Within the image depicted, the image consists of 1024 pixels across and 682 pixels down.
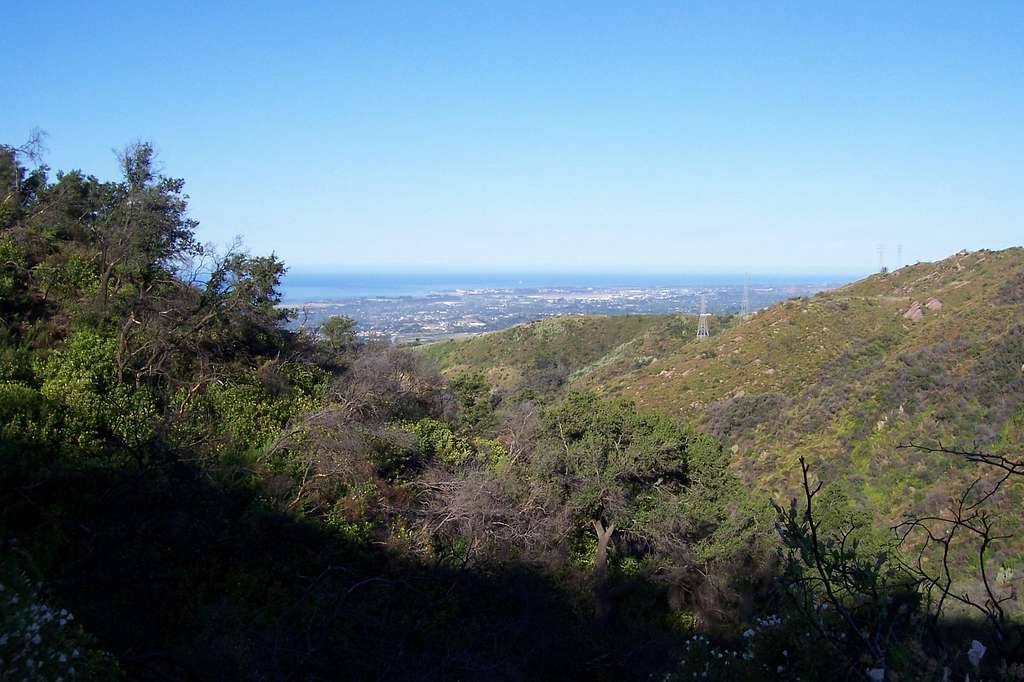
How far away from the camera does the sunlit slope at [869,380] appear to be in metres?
18.0

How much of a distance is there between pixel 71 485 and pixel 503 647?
17.9 ft

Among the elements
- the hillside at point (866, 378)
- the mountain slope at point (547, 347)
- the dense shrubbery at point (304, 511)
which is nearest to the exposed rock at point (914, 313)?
the hillside at point (866, 378)

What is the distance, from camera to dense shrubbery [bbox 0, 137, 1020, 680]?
5000 millimetres

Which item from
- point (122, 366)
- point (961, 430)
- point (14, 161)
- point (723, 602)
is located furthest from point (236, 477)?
point (961, 430)

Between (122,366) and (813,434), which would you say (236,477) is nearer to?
(122,366)

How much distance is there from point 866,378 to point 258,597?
22.0 meters

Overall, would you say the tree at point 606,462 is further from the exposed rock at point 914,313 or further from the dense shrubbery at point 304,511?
the exposed rock at point 914,313

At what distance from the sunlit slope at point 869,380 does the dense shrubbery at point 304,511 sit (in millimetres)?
2062

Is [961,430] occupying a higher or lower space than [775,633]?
lower

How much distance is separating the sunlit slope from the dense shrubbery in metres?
2.06

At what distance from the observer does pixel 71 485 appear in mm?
8039

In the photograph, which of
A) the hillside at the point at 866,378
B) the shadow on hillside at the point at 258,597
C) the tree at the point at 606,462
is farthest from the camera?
the hillside at the point at 866,378

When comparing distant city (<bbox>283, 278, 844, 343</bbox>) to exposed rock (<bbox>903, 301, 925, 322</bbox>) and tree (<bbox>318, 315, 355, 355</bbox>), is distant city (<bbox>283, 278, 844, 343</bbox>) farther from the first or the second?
exposed rock (<bbox>903, 301, 925, 322</bbox>)

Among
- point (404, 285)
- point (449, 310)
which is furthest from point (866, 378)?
point (404, 285)
